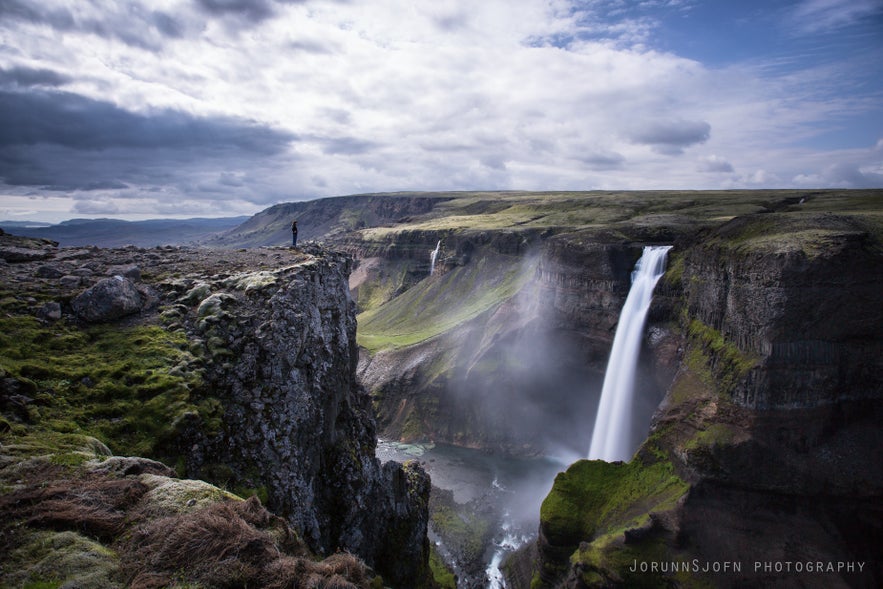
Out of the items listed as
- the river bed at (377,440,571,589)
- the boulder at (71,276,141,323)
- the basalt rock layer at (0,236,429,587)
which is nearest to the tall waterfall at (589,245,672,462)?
the river bed at (377,440,571,589)

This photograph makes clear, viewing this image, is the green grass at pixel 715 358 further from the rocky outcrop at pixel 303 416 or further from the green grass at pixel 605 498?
the rocky outcrop at pixel 303 416

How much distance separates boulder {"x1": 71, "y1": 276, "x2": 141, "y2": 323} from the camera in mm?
18391

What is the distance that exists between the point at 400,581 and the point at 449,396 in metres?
49.2

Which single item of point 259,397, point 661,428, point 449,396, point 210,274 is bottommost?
point 449,396

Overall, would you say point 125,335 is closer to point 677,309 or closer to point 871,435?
point 871,435

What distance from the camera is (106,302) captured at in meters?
18.8

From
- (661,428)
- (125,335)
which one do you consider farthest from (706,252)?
(125,335)

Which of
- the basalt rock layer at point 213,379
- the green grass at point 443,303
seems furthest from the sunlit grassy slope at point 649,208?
the basalt rock layer at point 213,379

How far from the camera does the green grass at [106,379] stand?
46.2 ft

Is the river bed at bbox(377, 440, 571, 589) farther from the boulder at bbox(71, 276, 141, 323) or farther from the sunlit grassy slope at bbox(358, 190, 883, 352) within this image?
the boulder at bbox(71, 276, 141, 323)

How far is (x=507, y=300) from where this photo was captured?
86875 mm

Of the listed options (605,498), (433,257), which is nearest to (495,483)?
(605,498)

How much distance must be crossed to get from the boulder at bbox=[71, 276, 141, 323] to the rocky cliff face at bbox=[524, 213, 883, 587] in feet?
111

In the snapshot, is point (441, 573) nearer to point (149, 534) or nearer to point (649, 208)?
point (149, 534)
